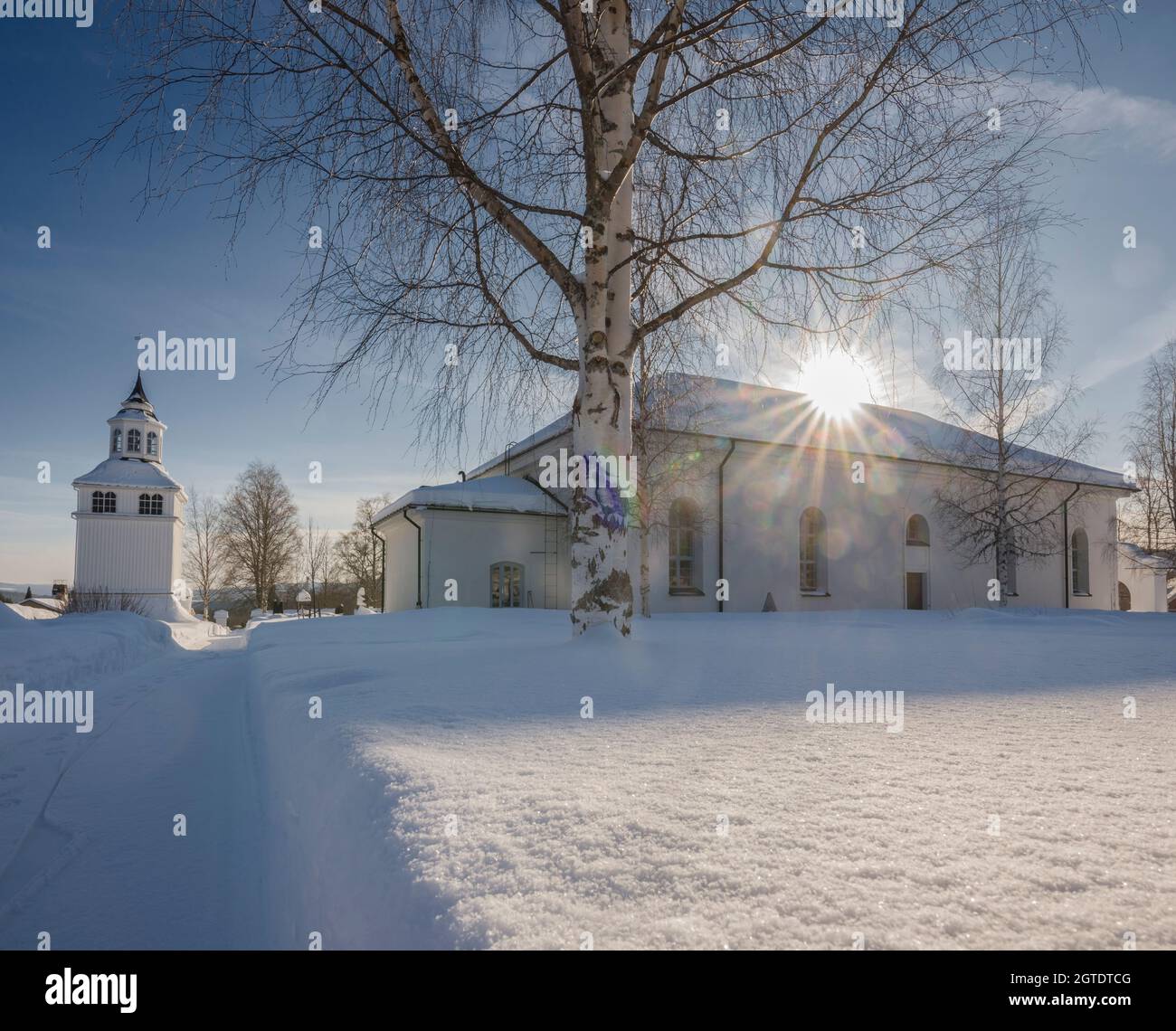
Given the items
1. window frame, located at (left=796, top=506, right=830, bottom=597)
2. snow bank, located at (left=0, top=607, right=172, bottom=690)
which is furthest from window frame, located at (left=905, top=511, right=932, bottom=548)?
snow bank, located at (left=0, top=607, right=172, bottom=690)

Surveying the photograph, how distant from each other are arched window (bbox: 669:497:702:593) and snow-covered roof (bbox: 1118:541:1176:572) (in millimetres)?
15755

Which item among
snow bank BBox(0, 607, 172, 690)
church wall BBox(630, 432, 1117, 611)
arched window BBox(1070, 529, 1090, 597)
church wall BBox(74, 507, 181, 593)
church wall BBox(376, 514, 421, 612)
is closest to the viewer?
snow bank BBox(0, 607, 172, 690)

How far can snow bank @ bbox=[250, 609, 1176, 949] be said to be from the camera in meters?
1.26

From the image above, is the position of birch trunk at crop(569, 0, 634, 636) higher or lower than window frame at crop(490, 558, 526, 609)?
higher

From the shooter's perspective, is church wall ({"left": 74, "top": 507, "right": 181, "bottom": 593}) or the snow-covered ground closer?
the snow-covered ground

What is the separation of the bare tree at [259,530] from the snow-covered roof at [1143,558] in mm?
43183

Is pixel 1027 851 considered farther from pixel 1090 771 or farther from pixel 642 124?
pixel 642 124

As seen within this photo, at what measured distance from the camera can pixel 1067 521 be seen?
26203 mm

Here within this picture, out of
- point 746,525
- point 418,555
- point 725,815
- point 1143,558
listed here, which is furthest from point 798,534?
point 725,815

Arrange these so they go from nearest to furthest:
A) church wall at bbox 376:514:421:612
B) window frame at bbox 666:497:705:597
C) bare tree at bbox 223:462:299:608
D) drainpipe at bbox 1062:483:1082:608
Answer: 1. window frame at bbox 666:497:705:597
2. church wall at bbox 376:514:421:612
3. drainpipe at bbox 1062:483:1082:608
4. bare tree at bbox 223:462:299:608

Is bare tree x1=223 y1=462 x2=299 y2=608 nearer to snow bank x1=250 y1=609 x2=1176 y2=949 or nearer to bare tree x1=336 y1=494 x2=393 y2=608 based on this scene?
bare tree x1=336 y1=494 x2=393 y2=608

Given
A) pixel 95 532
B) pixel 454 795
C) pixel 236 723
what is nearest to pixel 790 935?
pixel 454 795

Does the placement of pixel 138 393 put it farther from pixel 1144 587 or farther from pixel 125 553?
pixel 1144 587
